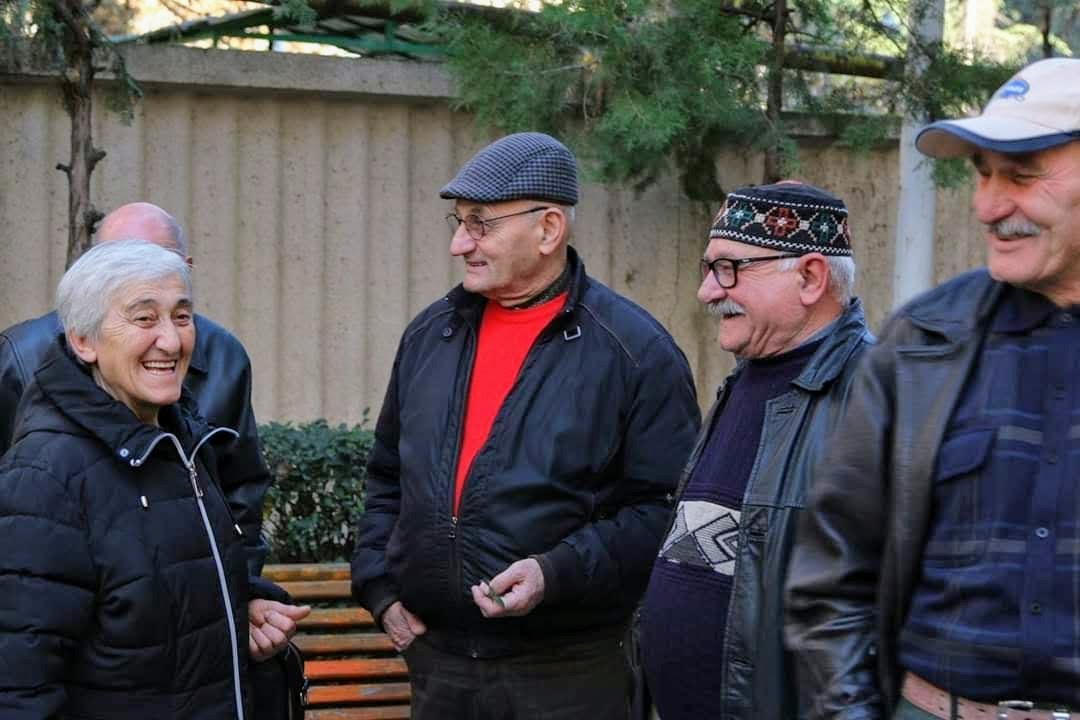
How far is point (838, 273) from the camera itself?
3.56 metres

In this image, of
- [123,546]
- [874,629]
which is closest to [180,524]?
[123,546]

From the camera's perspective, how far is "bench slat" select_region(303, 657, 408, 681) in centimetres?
532

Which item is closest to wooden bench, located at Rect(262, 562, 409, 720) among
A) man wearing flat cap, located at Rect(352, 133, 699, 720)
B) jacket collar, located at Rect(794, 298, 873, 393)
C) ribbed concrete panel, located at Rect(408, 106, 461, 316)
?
man wearing flat cap, located at Rect(352, 133, 699, 720)

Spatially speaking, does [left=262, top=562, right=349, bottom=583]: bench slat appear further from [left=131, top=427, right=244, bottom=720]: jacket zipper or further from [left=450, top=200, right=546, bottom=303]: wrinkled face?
[left=131, top=427, right=244, bottom=720]: jacket zipper

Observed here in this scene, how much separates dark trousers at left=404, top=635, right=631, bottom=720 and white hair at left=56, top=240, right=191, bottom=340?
1274 millimetres

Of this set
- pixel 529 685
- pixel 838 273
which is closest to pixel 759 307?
pixel 838 273

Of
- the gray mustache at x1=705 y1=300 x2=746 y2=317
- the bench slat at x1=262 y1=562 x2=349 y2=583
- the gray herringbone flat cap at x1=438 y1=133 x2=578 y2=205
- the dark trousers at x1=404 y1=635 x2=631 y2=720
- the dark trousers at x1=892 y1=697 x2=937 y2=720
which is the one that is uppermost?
the gray herringbone flat cap at x1=438 y1=133 x2=578 y2=205

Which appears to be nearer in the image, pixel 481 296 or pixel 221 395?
pixel 481 296

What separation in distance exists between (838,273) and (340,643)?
2.62 metres

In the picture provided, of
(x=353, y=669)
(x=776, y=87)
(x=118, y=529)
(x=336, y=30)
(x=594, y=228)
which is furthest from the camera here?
(x=336, y=30)

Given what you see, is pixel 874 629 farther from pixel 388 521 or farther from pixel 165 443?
pixel 388 521

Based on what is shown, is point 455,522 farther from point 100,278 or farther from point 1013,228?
point 1013,228

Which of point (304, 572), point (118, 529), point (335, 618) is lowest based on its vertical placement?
point (335, 618)

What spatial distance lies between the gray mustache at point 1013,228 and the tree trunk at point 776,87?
4254 mm
